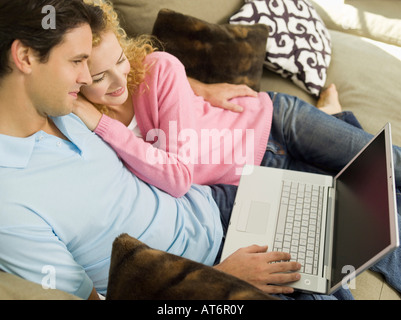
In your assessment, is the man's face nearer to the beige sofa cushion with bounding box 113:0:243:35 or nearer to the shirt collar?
the shirt collar

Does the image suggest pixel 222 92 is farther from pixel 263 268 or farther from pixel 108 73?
pixel 263 268

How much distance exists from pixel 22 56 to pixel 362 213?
2.93ft

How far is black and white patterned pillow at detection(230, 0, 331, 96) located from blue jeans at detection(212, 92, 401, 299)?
0.26 metres

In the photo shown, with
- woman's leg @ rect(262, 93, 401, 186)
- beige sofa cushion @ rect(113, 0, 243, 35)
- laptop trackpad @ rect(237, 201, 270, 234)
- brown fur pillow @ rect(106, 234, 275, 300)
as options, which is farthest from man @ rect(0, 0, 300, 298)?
beige sofa cushion @ rect(113, 0, 243, 35)

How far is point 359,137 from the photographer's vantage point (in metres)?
1.42

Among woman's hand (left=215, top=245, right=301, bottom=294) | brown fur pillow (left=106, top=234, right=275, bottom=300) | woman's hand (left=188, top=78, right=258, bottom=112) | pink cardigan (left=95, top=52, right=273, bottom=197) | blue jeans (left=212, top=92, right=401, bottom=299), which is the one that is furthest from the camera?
woman's hand (left=188, top=78, right=258, bottom=112)

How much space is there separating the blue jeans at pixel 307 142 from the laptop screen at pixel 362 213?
0.53 feet

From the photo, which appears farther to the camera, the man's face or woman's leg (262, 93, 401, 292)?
woman's leg (262, 93, 401, 292)

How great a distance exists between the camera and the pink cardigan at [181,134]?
1.21 m

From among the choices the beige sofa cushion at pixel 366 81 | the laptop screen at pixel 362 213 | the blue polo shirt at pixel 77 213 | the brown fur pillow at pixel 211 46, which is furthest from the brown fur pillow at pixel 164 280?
the beige sofa cushion at pixel 366 81

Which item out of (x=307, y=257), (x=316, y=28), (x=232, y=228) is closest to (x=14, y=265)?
(x=232, y=228)

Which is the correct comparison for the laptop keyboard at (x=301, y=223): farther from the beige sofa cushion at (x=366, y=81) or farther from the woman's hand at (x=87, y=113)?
the woman's hand at (x=87, y=113)

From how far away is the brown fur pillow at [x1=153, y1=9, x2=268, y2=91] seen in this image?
1.58m

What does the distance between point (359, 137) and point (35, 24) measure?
1.05 metres
